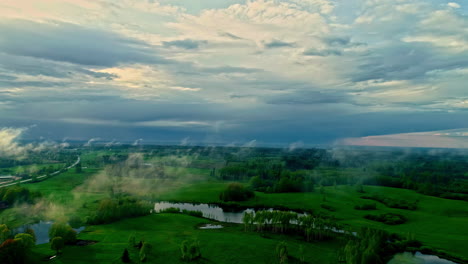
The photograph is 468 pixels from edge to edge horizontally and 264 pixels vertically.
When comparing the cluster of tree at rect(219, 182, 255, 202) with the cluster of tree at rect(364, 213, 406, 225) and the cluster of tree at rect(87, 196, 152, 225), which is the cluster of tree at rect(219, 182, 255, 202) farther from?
the cluster of tree at rect(364, 213, 406, 225)

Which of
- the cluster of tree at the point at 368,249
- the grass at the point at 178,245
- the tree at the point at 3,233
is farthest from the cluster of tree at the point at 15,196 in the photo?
the cluster of tree at the point at 368,249

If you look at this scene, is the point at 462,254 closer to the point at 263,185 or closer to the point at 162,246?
the point at 162,246

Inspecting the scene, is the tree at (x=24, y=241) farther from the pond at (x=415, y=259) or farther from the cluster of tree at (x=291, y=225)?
the pond at (x=415, y=259)

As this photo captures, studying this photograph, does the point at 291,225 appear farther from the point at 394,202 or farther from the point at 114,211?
the point at 394,202

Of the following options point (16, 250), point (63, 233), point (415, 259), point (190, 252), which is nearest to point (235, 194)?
point (190, 252)

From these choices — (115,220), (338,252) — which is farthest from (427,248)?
(115,220)

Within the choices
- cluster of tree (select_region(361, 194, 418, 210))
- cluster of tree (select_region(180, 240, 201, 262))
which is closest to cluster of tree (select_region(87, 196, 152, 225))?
cluster of tree (select_region(180, 240, 201, 262))
